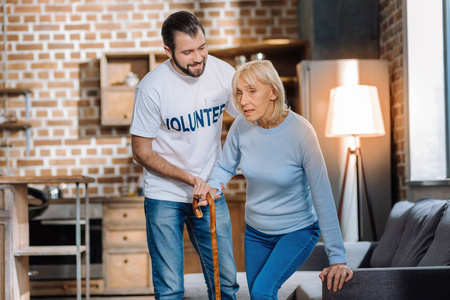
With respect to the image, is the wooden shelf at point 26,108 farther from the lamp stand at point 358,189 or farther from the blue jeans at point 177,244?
the blue jeans at point 177,244

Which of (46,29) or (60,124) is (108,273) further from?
(46,29)

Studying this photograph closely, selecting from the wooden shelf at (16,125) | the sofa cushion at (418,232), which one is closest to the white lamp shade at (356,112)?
the sofa cushion at (418,232)

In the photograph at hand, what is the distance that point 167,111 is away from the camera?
233cm

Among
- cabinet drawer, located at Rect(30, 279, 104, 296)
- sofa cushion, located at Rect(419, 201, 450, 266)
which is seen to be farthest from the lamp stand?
cabinet drawer, located at Rect(30, 279, 104, 296)

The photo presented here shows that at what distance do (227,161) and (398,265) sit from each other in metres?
1.07

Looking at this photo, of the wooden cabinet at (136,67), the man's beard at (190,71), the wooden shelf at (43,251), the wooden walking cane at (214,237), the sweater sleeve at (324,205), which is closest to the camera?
the sweater sleeve at (324,205)

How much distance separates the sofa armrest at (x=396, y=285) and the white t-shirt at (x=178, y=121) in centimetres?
72

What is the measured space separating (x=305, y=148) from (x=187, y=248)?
3.02m

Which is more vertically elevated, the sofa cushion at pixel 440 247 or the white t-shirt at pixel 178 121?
the white t-shirt at pixel 178 121

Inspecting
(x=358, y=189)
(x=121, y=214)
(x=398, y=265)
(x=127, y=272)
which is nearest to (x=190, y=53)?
(x=398, y=265)

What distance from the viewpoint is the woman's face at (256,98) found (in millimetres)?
2074

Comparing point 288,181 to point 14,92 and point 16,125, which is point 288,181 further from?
point 14,92

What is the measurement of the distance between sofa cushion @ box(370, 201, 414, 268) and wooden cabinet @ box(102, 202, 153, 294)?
2.26 m

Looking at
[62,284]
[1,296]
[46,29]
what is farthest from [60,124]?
[1,296]
